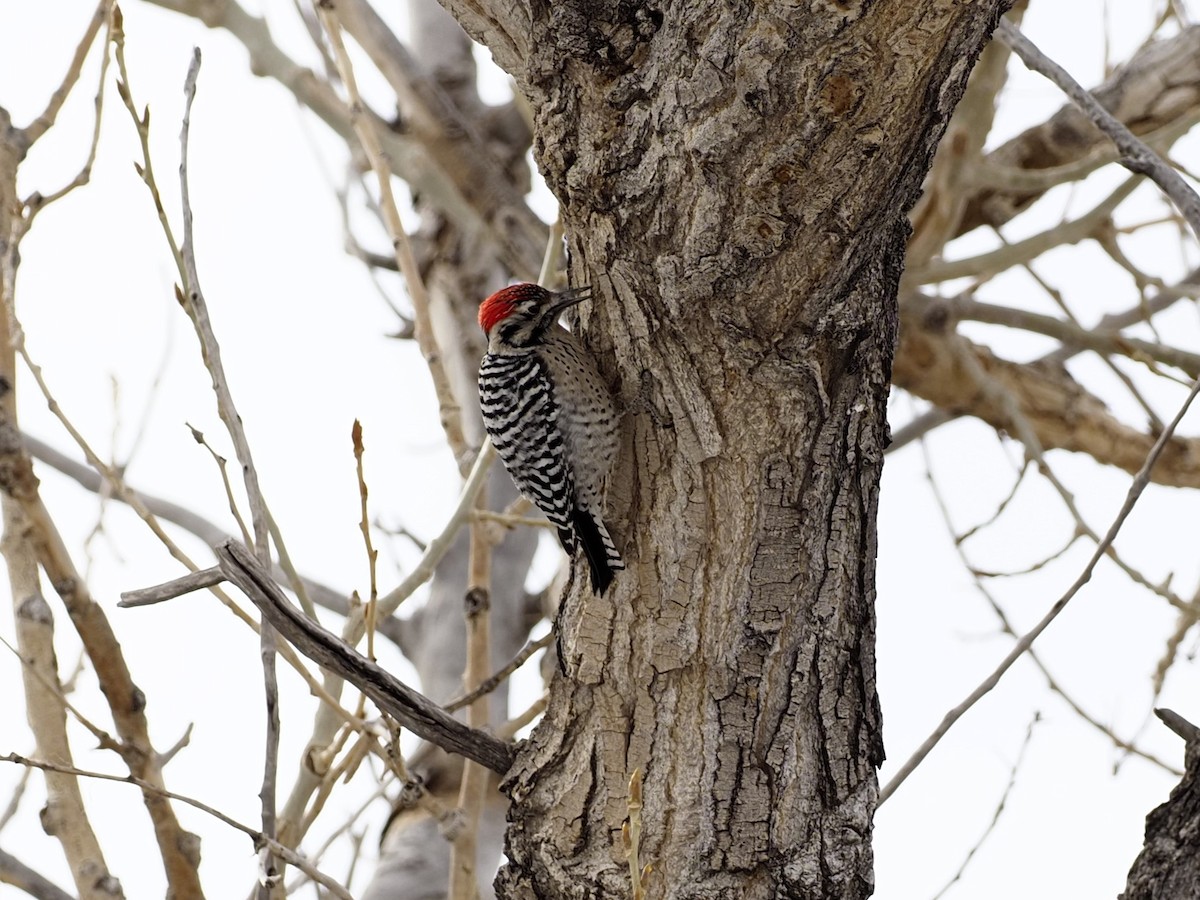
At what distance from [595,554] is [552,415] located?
3.43ft

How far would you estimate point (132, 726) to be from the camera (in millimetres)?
3172

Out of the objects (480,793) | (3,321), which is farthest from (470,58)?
(480,793)

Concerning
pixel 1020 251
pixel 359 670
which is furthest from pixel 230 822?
pixel 1020 251

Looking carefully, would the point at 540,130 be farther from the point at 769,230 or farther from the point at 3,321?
the point at 3,321

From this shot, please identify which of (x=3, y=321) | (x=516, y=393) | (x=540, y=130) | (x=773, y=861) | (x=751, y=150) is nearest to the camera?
(x=751, y=150)

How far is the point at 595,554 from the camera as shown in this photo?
2.97m

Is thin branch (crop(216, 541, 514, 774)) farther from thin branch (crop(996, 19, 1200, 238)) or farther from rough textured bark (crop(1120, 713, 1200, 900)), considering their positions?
thin branch (crop(996, 19, 1200, 238))

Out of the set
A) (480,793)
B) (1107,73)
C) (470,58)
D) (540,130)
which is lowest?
(480,793)

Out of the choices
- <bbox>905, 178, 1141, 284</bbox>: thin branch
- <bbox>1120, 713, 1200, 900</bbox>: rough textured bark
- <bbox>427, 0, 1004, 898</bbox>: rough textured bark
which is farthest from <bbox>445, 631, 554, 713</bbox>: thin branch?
<bbox>905, 178, 1141, 284</bbox>: thin branch

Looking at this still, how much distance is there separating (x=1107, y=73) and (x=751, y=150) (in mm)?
4198

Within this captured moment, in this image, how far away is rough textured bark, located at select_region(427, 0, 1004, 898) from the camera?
2268 mm

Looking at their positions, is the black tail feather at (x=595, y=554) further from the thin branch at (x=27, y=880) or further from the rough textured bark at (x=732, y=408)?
the thin branch at (x=27, y=880)

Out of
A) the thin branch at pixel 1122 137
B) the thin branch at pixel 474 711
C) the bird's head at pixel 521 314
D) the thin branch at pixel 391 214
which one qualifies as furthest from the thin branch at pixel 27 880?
the thin branch at pixel 1122 137

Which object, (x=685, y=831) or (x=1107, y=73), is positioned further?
(x=1107, y=73)
